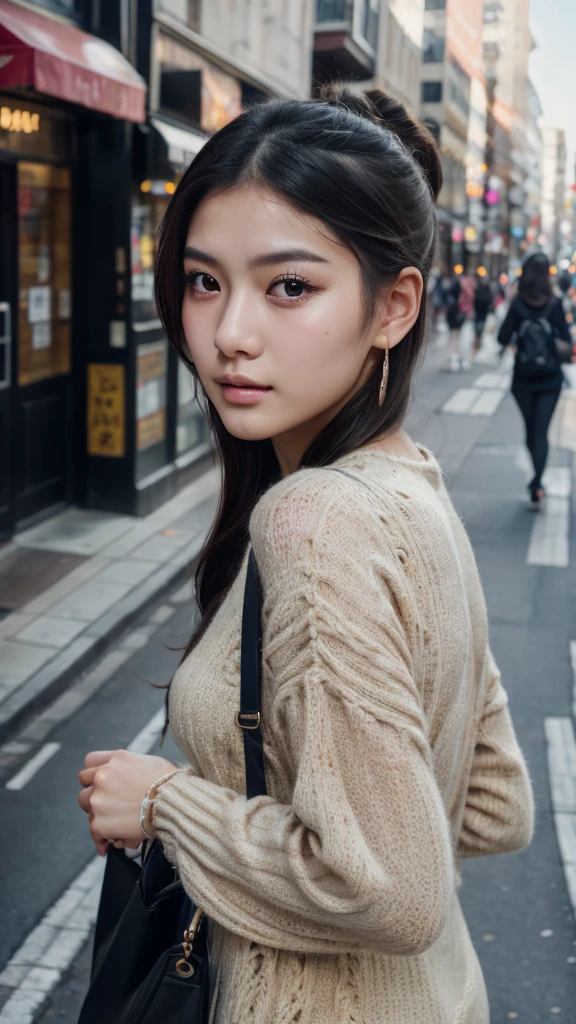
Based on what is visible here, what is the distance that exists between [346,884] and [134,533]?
7.24 m

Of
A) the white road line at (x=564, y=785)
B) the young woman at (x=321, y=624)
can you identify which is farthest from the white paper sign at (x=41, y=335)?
the young woman at (x=321, y=624)

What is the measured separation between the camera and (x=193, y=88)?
9.99 meters

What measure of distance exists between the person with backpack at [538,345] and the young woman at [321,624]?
26.4 feet

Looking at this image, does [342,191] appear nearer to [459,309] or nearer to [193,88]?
[193,88]

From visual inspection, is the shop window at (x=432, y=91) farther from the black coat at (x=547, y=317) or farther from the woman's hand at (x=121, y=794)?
the woman's hand at (x=121, y=794)

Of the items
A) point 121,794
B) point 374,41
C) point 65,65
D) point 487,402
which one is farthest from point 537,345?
point 374,41

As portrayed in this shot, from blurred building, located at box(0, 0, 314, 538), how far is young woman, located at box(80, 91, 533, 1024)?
6200 millimetres

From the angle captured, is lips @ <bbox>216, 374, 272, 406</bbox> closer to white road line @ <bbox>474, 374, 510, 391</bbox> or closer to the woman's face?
the woman's face

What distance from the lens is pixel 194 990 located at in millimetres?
1212

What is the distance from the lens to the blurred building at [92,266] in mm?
7590

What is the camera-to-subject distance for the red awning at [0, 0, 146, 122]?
5762 mm

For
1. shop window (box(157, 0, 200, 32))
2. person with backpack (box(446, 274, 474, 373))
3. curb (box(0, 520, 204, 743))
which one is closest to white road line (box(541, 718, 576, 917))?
curb (box(0, 520, 204, 743))

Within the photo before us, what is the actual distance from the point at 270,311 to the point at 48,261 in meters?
7.53

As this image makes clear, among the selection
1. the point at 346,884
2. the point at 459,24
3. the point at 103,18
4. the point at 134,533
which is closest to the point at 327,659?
the point at 346,884
